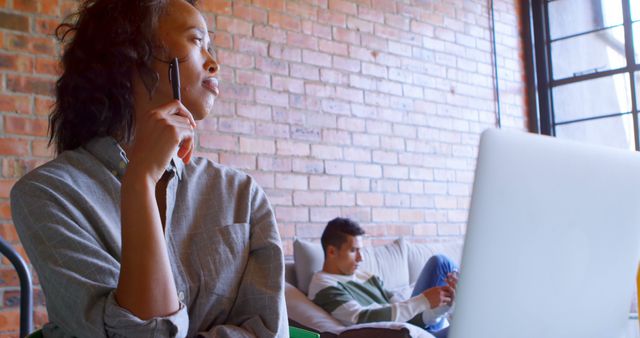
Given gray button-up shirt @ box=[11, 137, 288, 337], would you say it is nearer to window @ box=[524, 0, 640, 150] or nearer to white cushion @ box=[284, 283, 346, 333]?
white cushion @ box=[284, 283, 346, 333]

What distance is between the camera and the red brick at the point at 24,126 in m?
2.76

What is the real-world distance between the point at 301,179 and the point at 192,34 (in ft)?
7.63

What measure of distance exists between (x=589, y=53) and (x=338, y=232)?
3.03m

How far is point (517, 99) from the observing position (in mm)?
5449

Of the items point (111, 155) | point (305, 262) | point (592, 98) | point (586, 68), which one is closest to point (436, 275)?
point (305, 262)

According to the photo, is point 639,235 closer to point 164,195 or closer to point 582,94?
point 164,195

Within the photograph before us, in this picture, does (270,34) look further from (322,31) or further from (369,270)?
(369,270)

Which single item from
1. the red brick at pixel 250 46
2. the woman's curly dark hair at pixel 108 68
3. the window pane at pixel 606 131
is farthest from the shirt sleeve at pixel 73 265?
the window pane at pixel 606 131

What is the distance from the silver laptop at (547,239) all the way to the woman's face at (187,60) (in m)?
0.74

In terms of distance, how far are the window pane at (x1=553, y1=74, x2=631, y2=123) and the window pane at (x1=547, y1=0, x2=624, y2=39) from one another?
408 mm

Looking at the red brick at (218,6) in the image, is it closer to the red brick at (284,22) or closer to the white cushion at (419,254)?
the red brick at (284,22)

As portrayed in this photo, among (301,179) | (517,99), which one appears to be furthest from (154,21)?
(517,99)

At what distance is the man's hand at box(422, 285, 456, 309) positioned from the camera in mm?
3117

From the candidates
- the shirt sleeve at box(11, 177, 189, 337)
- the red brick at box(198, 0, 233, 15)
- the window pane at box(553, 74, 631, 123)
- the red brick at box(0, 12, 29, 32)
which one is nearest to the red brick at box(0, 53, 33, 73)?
the red brick at box(0, 12, 29, 32)
